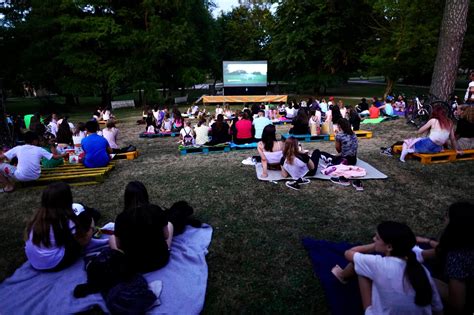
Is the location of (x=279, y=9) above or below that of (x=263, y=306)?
above

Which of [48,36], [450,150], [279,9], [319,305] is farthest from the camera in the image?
[279,9]

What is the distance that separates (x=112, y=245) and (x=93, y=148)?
468 centimetres

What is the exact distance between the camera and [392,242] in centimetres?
251

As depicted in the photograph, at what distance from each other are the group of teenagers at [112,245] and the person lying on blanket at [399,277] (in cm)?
216

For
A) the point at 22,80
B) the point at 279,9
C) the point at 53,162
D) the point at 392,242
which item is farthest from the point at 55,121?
the point at 279,9

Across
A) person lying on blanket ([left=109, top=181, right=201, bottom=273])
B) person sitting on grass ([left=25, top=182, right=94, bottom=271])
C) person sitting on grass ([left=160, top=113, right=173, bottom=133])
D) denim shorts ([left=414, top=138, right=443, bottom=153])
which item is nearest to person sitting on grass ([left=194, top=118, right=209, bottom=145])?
person sitting on grass ([left=160, top=113, right=173, bottom=133])

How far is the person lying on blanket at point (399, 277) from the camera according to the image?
2.47m

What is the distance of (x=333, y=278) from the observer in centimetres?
354

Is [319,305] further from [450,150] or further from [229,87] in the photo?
[229,87]

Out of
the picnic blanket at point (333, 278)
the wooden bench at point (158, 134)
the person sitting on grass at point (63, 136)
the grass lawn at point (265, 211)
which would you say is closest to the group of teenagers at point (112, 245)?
the grass lawn at point (265, 211)

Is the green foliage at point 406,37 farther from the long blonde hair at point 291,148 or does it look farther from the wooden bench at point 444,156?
the long blonde hair at point 291,148

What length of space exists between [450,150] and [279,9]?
91.4 feet

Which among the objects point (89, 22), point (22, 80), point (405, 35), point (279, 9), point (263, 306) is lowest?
point (263, 306)

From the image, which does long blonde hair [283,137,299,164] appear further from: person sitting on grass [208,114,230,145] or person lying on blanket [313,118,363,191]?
person sitting on grass [208,114,230,145]
